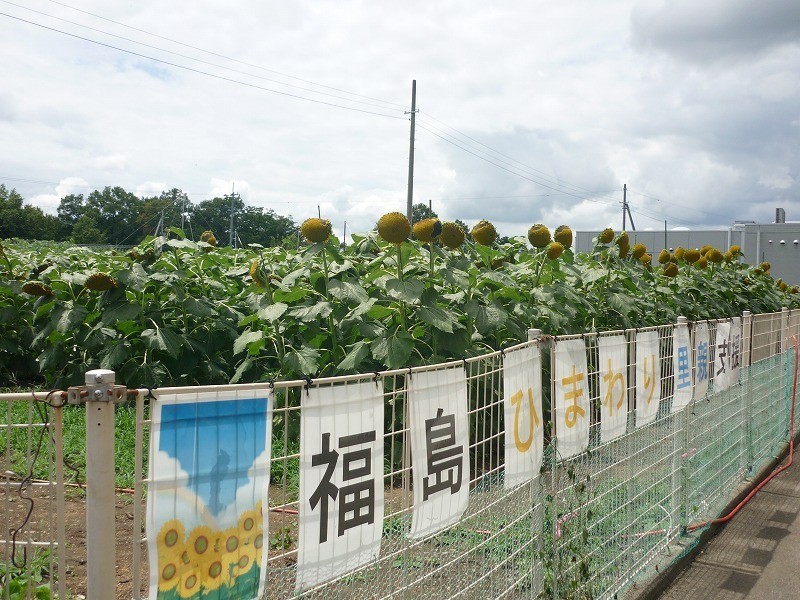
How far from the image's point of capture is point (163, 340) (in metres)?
6.75

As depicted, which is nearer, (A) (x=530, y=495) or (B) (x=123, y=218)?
(A) (x=530, y=495)

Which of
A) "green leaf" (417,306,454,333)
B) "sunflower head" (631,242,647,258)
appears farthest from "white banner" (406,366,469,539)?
"sunflower head" (631,242,647,258)

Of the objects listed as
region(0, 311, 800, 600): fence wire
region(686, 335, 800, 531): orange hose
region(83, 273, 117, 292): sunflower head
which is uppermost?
region(83, 273, 117, 292): sunflower head

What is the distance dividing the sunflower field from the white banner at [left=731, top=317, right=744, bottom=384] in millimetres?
884

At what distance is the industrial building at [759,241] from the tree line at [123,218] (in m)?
38.1

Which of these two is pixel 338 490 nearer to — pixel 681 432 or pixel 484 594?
pixel 484 594

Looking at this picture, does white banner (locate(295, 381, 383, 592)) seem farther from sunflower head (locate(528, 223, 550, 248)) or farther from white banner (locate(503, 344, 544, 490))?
sunflower head (locate(528, 223, 550, 248))

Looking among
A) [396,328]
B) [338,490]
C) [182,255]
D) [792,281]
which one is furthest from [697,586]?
[792,281]

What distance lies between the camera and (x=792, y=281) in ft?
138

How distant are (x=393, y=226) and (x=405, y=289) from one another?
0.41 m

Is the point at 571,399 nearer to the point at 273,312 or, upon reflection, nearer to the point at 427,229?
the point at 427,229

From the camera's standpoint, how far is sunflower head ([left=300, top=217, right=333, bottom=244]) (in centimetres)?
481

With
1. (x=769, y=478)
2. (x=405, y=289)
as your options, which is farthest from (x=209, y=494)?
(x=769, y=478)

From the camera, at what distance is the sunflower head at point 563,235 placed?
596 cm
